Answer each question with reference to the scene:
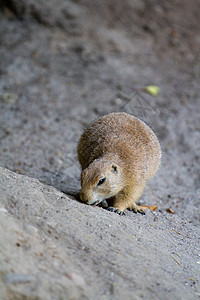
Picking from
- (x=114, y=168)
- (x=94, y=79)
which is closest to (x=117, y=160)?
(x=114, y=168)

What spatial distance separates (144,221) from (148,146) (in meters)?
1.16

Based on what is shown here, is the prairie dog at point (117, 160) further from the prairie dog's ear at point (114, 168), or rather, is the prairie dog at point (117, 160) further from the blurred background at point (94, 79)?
the blurred background at point (94, 79)

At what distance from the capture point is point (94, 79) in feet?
33.1

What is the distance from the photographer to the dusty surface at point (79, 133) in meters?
3.08

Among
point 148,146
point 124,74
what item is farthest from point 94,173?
point 124,74

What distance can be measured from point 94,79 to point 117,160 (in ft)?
18.7

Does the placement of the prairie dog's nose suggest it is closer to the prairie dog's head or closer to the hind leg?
the prairie dog's head

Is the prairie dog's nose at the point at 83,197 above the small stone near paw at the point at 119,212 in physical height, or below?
above

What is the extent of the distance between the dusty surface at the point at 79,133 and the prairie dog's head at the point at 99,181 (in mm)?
163

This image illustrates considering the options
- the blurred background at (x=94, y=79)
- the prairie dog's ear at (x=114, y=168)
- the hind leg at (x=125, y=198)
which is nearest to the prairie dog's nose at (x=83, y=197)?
the prairie dog's ear at (x=114, y=168)

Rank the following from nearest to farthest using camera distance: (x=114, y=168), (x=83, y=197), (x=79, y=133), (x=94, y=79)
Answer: (x=83, y=197), (x=114, y=168), (x=79, y=133), (x=94, y=79)

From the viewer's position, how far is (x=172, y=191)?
22.4ft

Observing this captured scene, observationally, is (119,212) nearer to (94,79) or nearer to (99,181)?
(99,181)

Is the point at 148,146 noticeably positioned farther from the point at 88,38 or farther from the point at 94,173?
the point at 88,38
